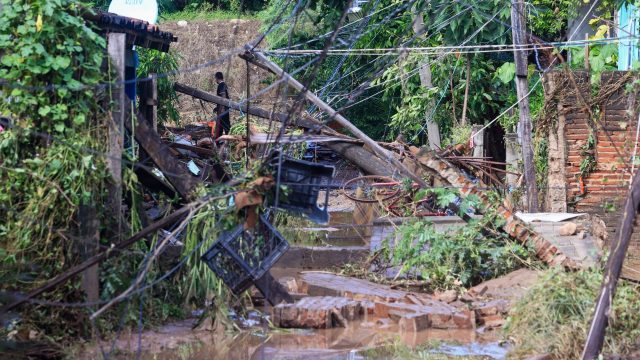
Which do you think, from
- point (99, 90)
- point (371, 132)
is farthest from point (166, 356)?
point (371, 132)

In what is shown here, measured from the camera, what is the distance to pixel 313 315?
983 centimetres

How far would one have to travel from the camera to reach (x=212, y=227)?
9023 mm

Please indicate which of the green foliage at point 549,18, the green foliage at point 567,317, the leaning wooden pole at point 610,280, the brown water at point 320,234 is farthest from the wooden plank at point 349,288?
the green foliage at point 549,18

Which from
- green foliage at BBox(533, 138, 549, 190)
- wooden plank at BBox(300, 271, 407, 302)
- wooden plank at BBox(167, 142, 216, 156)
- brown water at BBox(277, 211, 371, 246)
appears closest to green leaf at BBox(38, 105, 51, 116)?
wooden plank at BBox(300, 271, 407, 302)

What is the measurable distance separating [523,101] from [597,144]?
175 centimetres

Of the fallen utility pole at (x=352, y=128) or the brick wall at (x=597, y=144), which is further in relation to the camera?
the brick wall at (x=597, y=144)

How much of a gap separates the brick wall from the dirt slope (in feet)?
54.4

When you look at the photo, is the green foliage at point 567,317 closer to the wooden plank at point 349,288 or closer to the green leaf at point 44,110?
the wooden plank at point 349,288

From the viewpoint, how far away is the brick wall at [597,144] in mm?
13984

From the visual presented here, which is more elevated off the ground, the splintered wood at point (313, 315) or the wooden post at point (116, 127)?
the wooden post at point (116, 127)

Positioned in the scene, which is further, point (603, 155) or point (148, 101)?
point (603, 155)

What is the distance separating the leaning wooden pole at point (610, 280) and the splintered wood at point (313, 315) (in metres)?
3.55

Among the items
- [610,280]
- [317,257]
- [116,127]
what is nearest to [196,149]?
[317,257]

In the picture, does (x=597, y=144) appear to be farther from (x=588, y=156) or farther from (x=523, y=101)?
(x=523, y=101)
